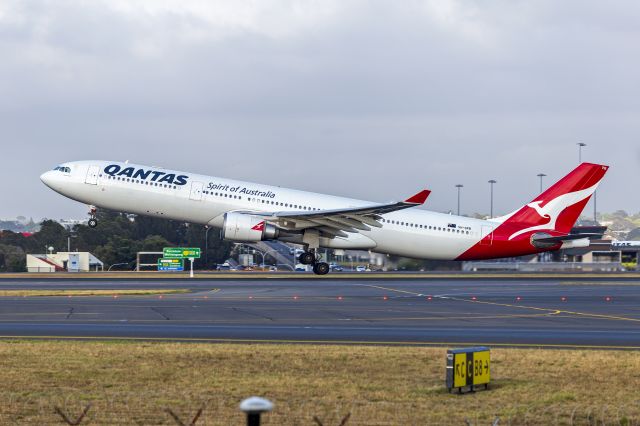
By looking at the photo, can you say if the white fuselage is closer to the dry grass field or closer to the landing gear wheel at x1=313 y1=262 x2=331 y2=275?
the landing gear wheel at x1=313 y1=262 x2=331 y2=275

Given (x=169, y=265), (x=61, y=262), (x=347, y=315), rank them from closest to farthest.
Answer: (x=347, y=315) < (x=169, y=265) < (x=61, y=262)

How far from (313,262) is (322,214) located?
465cm

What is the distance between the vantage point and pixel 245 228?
171 feet

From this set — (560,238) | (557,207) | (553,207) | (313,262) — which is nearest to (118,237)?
(313,262)

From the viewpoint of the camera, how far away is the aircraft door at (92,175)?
53.7 meters

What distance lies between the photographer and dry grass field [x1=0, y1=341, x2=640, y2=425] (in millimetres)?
15102

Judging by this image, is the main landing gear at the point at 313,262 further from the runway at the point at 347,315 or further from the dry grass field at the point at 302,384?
the dry grass field at the point at 302,384

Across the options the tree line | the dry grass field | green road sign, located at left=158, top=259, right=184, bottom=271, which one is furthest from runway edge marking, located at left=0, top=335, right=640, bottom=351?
the tree line

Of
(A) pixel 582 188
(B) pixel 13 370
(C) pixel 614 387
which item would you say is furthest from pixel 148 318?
(A) pixel 582 188

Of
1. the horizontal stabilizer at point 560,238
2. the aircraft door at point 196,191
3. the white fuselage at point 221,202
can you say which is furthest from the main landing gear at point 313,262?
the horizontal stabilizer at point 560,238

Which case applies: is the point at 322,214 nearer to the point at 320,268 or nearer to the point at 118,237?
the point at 320,268

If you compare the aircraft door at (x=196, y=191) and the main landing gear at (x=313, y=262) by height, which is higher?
the aircraft door at (x=196, y=191)

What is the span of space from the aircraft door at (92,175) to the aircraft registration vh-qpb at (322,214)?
55 millimetres

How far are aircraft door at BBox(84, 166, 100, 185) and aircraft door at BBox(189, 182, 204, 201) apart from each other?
5.35 meters
